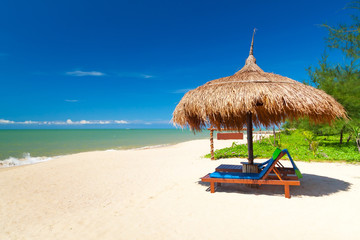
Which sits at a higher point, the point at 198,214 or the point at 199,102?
the point at 199,102

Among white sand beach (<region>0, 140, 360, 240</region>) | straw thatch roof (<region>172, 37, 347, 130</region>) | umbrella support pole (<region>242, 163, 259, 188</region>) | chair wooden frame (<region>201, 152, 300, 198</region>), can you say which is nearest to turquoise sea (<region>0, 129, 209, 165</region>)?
white sand beach (<region>0, 140, 360, 240</region>)

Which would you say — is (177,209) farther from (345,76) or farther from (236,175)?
(345,76)

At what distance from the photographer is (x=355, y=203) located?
4094 millimetres

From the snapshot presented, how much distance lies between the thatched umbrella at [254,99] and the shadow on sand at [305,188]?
0.68 metres

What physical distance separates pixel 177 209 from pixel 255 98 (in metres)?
2.54

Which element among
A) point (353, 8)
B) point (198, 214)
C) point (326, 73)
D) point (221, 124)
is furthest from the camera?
point (326, 73)

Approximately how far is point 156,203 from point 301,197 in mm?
2929

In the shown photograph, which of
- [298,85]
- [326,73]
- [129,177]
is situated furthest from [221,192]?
[326,73]

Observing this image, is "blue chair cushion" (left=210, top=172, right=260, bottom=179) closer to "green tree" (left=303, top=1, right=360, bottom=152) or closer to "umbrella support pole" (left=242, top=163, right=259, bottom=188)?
"umbrella support pole" (left=242, top=163, right=259, bottom=188)

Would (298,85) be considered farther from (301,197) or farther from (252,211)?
(252,211)

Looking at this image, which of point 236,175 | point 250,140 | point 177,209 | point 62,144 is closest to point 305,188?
point 250,140

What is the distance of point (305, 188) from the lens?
509cm

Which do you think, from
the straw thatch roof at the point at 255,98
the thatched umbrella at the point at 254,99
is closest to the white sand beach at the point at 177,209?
the thatched umbrella at the point at 254,99

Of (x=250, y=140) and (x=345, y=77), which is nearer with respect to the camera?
(x=250, y=140)
